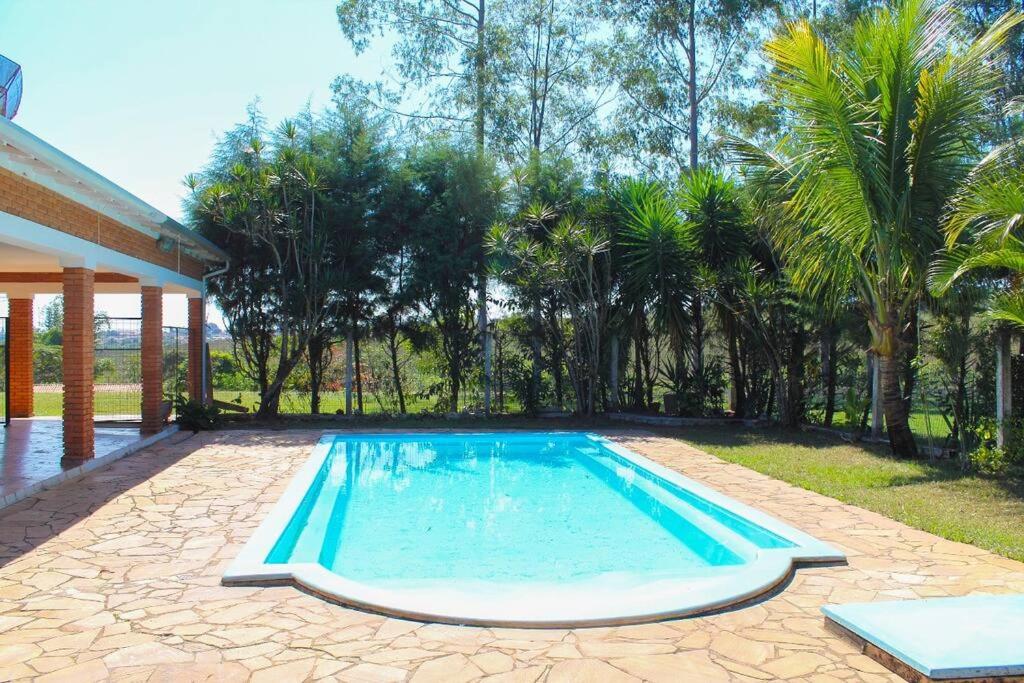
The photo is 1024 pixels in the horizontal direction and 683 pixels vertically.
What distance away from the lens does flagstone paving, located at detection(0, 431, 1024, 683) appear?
359cm

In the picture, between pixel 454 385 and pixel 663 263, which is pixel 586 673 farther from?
pixel 454 385

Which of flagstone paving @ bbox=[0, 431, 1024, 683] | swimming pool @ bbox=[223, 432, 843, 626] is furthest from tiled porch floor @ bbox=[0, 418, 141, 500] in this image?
swimming pool @ bbox=[223, 432, 843, 626]

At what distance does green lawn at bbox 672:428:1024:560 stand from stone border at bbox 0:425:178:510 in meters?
7.87

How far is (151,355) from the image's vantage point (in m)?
12.1

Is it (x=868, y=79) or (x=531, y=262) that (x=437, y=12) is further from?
(x=868, y=79)

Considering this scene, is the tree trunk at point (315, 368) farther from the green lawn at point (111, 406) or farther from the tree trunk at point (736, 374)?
the tree trunk at point (736, 374)

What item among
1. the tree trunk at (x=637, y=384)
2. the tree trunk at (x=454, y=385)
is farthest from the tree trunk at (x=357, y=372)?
the tree trunk at (x=637, y=384)

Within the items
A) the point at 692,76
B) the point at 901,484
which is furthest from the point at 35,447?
the point at 692,76

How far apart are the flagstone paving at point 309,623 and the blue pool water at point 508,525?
2.21 ft

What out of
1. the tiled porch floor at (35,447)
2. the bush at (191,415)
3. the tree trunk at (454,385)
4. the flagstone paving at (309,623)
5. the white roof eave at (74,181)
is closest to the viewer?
the flagstone paving at (309,623)

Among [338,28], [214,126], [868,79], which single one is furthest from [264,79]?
[868,79]

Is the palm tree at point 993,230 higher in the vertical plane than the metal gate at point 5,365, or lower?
higher

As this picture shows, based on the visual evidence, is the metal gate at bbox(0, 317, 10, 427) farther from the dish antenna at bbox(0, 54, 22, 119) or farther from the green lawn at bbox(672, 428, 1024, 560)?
the green lawn at bbox(672, 428, 1024, 560)

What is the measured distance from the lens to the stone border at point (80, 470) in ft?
23.6
